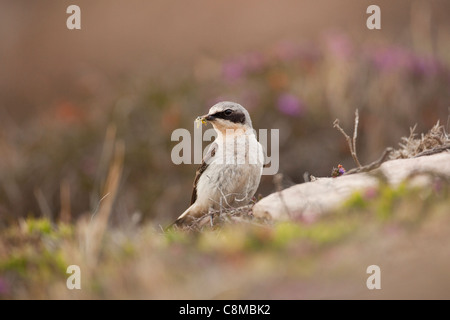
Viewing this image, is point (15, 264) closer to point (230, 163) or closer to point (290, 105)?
point (230, 163)

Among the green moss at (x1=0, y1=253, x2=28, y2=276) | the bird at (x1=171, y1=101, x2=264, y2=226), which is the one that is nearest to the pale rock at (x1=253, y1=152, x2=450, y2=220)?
the bird at (x1=171, y1=101, x2=264, y2=226)

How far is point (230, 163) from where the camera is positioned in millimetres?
6168

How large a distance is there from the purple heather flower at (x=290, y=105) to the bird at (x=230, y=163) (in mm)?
5374

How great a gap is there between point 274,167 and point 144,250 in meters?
5.52

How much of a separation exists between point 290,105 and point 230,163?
597 cm

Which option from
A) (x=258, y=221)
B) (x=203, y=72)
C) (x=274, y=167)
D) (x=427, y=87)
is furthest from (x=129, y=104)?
(x=258, y=221)

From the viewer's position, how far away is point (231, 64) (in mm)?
13352

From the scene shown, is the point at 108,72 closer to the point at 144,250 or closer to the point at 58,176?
the point at 58,176

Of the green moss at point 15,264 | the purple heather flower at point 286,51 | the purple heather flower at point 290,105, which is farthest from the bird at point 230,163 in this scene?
the purple heather flower at point 286,51

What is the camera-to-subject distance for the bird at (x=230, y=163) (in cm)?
615

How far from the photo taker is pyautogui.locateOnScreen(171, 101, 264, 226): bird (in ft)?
20.2

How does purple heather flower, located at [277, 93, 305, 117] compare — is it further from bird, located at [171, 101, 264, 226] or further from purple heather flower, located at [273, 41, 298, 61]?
bird, located at [171, 101, 264, 226]

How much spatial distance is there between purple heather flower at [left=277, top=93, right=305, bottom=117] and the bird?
537 centimetres

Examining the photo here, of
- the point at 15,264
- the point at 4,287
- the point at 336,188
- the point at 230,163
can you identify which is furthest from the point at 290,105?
the point at 4,287
